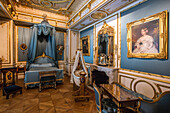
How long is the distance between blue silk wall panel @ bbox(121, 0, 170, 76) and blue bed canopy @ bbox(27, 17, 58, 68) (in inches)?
154

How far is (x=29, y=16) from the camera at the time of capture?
5.13 meters

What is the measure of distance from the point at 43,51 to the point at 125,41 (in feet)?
16.0

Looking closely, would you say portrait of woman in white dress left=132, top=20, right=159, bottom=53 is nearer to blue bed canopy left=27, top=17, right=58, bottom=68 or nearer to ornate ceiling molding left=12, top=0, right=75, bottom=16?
ornate ceiling molding left=12, top=0, right=75, bottom=16

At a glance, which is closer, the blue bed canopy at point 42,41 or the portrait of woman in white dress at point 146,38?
the portrait of woman in white dress at point 146,38

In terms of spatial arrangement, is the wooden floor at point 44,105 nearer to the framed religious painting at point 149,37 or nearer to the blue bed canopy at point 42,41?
the framed religious painting at point 149,37

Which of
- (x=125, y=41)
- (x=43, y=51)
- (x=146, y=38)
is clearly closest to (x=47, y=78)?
(x=43, y=51)

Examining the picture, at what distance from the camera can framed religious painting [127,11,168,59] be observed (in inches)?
82.4

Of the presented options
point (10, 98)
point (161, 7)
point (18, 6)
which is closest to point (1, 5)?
point (18, 6)

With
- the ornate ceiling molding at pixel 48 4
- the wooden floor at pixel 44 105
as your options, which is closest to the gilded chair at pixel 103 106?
the wooden floor at pixel 44 105

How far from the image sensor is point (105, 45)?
12.8ft

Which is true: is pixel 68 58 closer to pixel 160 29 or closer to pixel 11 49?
pixel 11 49

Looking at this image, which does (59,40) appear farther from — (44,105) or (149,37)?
(149,37)

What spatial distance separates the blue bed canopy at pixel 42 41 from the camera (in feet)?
16.3

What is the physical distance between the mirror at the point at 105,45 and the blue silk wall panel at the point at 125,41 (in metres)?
0.50
